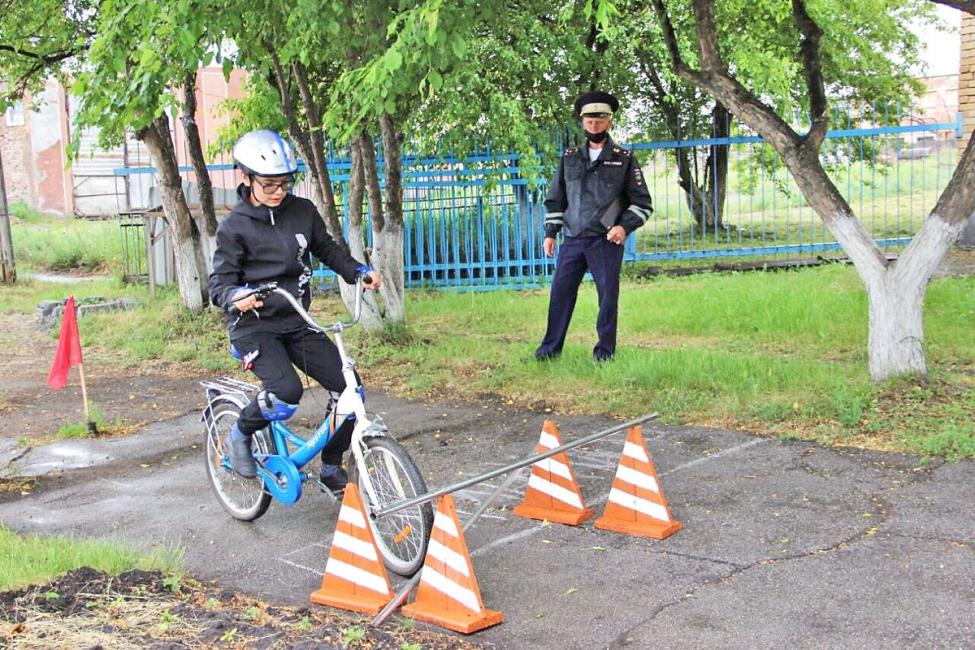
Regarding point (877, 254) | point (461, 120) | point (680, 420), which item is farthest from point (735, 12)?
point (680, 420)

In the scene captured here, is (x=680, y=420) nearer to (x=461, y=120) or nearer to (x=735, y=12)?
(x=461, y=120)

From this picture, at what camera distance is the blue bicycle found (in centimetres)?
468

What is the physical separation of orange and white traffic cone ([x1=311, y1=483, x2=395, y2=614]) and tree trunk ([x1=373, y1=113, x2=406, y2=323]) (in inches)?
236

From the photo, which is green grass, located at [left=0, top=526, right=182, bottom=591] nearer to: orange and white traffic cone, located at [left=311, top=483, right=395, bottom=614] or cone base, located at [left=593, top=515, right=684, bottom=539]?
orange and white traffic cone, located at [left=311, top=483, right=395, bottom=614]

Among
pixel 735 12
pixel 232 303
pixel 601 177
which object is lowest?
pixel 232 303

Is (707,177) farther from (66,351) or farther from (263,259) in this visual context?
(263,259)

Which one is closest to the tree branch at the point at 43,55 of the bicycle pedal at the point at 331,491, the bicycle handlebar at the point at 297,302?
the bicycle handlebar at the point at 297,302

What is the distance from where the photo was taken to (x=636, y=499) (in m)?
5.28

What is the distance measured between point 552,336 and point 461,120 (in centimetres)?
502

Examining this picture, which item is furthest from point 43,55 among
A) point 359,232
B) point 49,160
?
point 49,160

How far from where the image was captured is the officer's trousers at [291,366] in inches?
207

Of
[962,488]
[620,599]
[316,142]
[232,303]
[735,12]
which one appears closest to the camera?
[620,599]

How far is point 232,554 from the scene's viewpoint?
523 cm

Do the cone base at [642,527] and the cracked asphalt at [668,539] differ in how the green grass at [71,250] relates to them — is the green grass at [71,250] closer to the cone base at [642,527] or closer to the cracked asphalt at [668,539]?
the cracked asphalt at [668,539]
